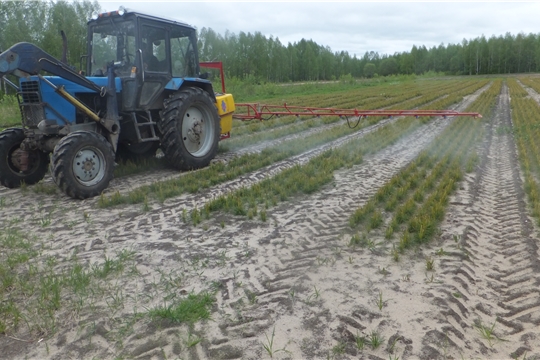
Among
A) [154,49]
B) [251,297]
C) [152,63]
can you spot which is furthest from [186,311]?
[154,49]

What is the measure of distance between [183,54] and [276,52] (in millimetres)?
60163

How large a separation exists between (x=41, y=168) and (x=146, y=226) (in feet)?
8.58

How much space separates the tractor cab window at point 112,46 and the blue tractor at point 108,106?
0.05ft

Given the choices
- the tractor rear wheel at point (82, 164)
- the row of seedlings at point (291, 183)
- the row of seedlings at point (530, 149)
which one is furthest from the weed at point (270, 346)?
the tractor rear wheel at point (82, 164)

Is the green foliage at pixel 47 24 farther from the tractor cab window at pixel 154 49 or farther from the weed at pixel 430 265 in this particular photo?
the weed at pixel 430 265

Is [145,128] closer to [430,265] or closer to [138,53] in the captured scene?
[138,53]

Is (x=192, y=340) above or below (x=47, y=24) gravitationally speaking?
below

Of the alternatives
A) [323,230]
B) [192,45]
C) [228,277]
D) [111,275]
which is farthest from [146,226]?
[192,45]

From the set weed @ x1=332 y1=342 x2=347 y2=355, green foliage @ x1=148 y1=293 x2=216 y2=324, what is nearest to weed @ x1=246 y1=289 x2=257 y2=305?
green foliage @ x1=148 y1=293 x2=216 y2=324

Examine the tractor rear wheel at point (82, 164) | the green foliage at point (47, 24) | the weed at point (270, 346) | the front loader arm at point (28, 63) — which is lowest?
the weed at point (270, 346)

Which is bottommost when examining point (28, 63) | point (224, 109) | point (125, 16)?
point (224, 109)

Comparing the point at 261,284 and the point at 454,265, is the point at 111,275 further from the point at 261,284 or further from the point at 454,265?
the point at 454,265

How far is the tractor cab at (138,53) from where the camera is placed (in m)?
6.24

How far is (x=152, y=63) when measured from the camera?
21.5 feet
